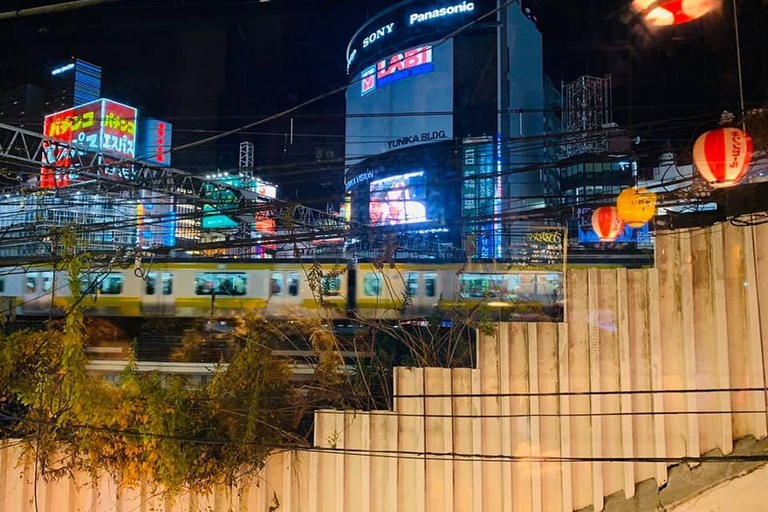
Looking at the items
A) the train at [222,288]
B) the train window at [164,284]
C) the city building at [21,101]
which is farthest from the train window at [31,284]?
the city building at [21,101]

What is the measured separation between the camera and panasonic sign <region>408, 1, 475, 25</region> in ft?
85.5

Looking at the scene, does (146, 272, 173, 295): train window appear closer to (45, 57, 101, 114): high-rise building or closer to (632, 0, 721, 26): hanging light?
(45, 57, 101, 114): high-rise building

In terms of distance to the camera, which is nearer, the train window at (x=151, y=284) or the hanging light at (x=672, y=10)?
the hanging light at (x=672, y=10)

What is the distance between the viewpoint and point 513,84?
25.2 metres

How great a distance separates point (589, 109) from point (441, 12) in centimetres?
2392

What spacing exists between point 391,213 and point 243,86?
26.4 feet

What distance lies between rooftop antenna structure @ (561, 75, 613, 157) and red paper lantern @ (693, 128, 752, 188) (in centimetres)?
95

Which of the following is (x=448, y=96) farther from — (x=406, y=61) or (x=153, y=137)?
(x=153, y=137)

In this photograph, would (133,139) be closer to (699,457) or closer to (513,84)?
(513,84)

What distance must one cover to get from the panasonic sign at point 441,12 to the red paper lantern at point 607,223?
21.3 metres

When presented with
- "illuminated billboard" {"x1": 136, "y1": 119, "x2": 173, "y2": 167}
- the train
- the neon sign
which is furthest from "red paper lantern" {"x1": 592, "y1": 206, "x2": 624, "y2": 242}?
"illuminated billboard" {"x1": 136, "y1": 119, "x2": 173, "y2": 167}

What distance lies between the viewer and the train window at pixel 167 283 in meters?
15.1

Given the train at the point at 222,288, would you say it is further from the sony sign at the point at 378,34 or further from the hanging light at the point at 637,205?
the sony sign at the point at 378,34

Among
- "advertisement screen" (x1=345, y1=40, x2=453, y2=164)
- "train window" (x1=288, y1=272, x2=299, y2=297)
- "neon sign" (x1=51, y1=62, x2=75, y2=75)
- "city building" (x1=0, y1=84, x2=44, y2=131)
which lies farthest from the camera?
"advertisement screen" (x1=345, y1=40, x2=453, y2=164)
